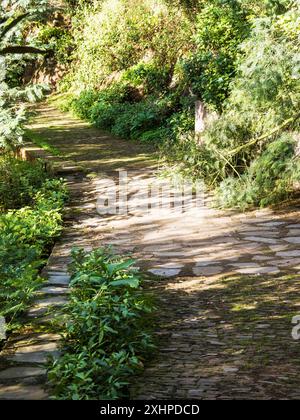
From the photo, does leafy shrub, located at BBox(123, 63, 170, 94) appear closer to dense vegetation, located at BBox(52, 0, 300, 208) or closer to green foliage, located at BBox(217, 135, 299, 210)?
dense vegetation, located at BBox(52, 0, 300, 208)

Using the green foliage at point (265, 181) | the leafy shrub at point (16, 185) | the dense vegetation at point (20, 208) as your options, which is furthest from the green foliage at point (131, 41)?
the green foliage at point (265, 181)

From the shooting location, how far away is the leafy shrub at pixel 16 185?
28.2 feet

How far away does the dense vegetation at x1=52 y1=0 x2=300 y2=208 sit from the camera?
788cm

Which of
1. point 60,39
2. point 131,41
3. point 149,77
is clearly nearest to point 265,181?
point 149,77

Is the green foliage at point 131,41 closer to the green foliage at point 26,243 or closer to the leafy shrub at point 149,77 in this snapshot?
the leafy shrub at point 149,77

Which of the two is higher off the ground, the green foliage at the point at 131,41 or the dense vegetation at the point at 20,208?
the green foliage at the point at 131,41

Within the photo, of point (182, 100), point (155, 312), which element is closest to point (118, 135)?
point (182, 100)

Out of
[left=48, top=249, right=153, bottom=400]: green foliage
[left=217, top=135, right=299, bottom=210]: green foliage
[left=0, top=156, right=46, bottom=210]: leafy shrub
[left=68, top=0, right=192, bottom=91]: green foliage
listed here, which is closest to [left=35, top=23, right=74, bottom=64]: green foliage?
[left=68, top=0, right=192, bottom=91]: green foliage

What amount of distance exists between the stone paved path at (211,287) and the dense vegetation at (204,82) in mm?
630

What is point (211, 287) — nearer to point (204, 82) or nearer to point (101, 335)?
point (101, 335)

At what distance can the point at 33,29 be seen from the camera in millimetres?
25625

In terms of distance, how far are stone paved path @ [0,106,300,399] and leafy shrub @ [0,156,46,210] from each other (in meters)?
0.63

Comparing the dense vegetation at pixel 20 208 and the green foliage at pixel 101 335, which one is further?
the dense vegetation at pixel 20 208

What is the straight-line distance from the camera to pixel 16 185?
8.85m
